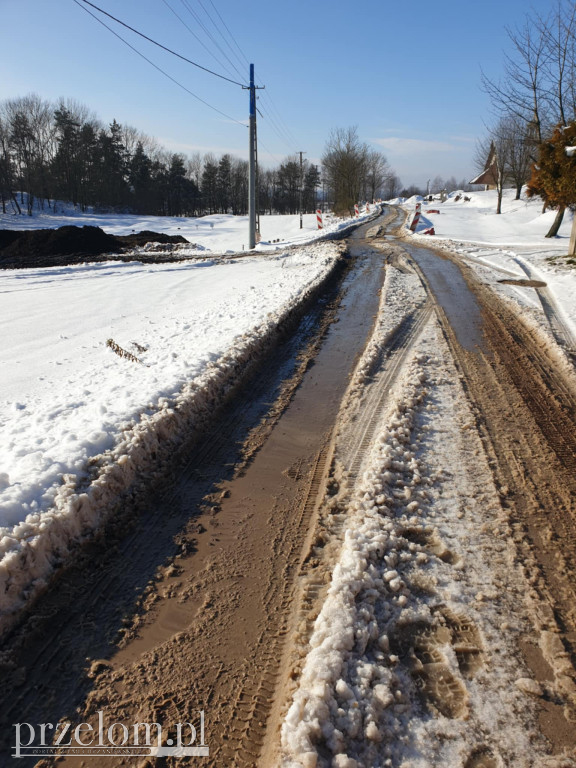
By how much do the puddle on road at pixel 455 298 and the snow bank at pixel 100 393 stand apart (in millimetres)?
2908

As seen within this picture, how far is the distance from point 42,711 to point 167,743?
0.64 metres

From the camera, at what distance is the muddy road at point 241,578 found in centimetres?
219

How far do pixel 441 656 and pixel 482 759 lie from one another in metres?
0.48

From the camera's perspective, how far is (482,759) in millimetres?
1934

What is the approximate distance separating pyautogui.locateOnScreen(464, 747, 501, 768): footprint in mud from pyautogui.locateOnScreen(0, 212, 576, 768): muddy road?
0.27 m

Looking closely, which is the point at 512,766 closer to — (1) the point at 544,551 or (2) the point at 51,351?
(1) the point at 544,551

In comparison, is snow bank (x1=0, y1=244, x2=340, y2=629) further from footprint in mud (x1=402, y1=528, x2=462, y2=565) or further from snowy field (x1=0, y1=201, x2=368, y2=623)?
footprint in mud (x1=402, y1=528, x2=462, y2=565)

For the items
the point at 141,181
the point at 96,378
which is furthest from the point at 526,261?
the point at 141,181

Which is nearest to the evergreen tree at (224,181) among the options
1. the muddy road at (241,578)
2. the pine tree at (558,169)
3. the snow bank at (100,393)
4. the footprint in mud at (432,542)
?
the pine tree at (558,169)

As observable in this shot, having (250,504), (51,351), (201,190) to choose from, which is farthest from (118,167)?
(250,504)

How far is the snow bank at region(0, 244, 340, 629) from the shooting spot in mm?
3080

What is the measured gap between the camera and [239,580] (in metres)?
2.93

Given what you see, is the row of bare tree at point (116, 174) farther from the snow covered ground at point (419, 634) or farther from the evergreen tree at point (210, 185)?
the snow covered ground at point (419, 634)

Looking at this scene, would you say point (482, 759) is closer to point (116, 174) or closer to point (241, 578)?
point (241, 578)
